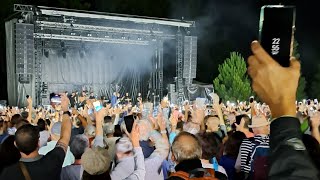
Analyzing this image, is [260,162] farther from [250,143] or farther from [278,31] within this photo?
[278,31]

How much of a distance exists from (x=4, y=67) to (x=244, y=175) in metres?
30.4

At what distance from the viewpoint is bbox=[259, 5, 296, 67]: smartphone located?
1423mm

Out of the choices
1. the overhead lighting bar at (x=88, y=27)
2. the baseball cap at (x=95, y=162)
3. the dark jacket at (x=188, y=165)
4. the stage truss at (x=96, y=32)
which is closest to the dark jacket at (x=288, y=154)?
the dark jacket at (x=188, y=165)

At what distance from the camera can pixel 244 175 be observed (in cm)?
536

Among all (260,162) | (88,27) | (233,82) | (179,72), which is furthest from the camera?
(233,82)

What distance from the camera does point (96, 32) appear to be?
1061 inches

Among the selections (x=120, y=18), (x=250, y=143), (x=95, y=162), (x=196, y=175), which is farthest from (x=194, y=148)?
(x=120, y=18)

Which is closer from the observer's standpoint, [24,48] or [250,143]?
[250,143]

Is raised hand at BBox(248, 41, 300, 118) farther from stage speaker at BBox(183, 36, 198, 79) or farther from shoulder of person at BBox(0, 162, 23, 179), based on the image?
stage speaker at BBox(183, 36, 198, 79)

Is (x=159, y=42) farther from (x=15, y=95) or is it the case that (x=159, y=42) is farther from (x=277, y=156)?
(x=277, y=156)

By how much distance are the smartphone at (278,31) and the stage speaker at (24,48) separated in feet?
75.3

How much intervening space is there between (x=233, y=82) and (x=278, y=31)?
3859 cm

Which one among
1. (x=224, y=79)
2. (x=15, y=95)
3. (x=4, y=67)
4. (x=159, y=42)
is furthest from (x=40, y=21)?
(x=224, y=79)

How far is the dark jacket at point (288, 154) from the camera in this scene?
135 cm
